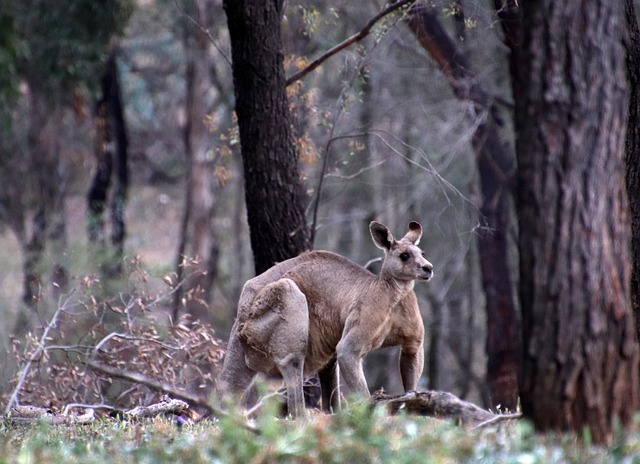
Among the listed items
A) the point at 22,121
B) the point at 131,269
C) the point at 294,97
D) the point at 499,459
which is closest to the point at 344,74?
the point at 294,97

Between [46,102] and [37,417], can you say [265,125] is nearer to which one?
[37,417]

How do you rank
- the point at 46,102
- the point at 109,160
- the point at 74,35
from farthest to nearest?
the point at 109,160 → the point at 46,102 → the point at 74,35

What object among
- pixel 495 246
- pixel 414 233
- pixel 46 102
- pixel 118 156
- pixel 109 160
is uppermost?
pixel 46 102

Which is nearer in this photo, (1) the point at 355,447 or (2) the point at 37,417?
(1) the point at 355,447

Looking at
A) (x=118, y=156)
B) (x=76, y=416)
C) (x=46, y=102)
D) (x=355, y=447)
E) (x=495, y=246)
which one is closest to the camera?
(x=355, y=447)

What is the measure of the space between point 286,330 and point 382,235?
3.98ft

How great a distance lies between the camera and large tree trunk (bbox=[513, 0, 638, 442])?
5191 mm

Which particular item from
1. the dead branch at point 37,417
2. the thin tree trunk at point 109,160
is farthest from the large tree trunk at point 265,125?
the thin tree trunk at point 109,160

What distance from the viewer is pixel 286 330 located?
8250 millimetres

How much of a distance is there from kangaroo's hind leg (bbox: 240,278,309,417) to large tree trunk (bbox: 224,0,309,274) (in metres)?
1.87

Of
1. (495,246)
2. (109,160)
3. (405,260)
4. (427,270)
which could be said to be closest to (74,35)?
(109,160)

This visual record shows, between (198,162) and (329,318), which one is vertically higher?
(198,162)

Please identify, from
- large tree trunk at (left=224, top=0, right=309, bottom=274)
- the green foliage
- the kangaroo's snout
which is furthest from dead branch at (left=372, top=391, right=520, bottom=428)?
the green foliage

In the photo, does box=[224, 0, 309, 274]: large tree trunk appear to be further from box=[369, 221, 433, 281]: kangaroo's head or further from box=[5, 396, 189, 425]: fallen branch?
box=[5, 396, 189, 425]: fallen branch
